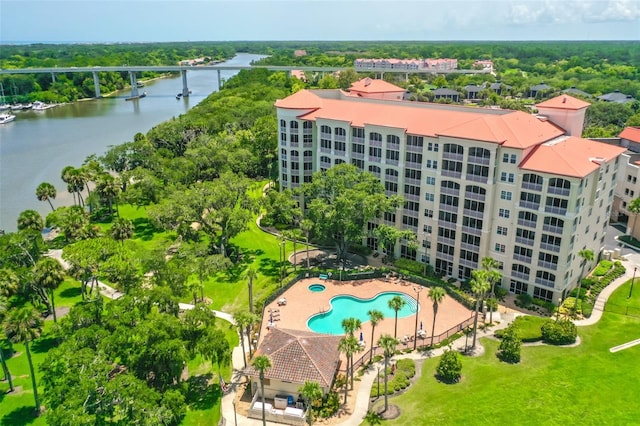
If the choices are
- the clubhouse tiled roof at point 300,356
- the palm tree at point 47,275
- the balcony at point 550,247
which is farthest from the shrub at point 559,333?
the palm tree at point 47,275

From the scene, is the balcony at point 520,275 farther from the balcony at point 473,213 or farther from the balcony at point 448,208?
the balcony at point 448,208

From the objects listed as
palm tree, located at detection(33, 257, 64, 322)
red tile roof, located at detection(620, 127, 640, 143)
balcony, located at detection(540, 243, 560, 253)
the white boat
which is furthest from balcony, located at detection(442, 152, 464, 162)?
the white boat

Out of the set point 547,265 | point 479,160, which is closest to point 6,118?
point 479,160

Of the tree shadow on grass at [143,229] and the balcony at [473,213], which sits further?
the tree shadow on grass at [143,229]

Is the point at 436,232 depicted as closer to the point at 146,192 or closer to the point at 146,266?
the point at 146,266

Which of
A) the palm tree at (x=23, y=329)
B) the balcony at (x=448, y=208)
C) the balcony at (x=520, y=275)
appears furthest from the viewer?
the balcony at (x=448, y=208)

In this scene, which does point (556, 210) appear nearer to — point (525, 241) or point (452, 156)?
point (525, 241)

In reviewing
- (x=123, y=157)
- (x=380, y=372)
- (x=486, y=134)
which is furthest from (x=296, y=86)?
(x=380, y=372)

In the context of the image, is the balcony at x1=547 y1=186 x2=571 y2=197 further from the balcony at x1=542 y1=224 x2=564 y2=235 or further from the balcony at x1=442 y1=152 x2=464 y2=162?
the balcony at x1=442 y1=152 x2=464 y2=162
